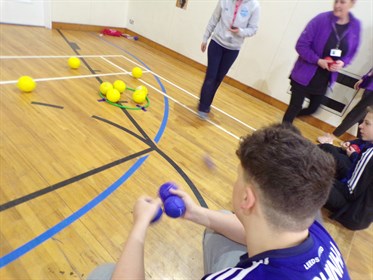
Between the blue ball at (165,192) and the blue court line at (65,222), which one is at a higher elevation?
the blue ball at (165,192)

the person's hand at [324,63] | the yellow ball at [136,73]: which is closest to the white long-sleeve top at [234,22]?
the person's hand at [324,63]

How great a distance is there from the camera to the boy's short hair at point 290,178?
707 millimetres

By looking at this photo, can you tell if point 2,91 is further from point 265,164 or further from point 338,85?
point 338,85

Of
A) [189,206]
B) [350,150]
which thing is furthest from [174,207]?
[350,150]

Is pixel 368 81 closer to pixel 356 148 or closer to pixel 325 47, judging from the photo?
pixel 325 47

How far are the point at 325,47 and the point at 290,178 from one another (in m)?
2.55

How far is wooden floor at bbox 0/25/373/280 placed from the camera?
1478 mm

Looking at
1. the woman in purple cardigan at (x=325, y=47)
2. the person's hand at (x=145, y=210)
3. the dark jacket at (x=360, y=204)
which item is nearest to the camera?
the person's hand at (x=145, y=210)

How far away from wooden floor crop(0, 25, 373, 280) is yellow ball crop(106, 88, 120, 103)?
14 centimetres

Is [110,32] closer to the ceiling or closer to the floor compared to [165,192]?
closer to the floor

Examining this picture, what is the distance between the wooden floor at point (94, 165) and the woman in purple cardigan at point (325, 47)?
3.34 ft

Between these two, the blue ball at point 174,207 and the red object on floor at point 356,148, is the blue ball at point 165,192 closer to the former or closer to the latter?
the blue ball at point 174,207

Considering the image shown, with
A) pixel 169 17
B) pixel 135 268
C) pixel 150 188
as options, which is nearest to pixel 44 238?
pixel 150 188

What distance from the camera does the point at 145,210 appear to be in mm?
981
